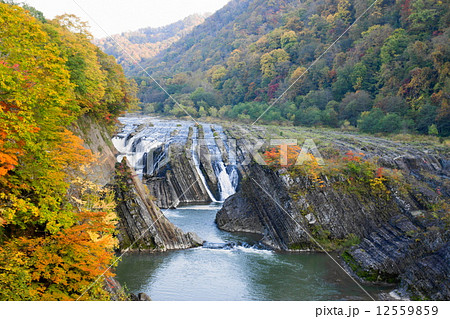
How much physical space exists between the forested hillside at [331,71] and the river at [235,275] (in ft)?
81.5

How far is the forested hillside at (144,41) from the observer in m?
130

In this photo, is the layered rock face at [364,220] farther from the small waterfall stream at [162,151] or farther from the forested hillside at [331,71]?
the forested hillside at [331,71]

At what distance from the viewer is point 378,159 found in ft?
92.6

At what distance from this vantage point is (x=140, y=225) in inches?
826

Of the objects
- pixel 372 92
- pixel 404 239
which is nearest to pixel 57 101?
pixel 404 239

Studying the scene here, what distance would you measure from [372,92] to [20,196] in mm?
48379

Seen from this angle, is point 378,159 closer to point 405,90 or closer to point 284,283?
point 284,283

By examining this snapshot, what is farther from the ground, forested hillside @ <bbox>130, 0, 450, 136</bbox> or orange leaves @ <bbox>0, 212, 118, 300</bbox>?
forested hillside @ <bbox>130, 0, 450, 136</bbox>

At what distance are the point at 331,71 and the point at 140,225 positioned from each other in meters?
49.1

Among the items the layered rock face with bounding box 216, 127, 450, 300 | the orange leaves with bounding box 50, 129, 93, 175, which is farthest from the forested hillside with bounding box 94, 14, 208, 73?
the orange leaves with bounding box 50, 129, 93, 175

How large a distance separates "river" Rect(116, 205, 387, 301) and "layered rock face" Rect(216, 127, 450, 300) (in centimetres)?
126

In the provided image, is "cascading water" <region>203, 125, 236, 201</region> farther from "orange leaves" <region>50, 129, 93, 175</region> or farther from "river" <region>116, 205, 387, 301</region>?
"orange leaves" <region>50, 129, 93, 175</region>

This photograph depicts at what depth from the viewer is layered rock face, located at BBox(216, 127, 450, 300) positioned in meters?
16.4
